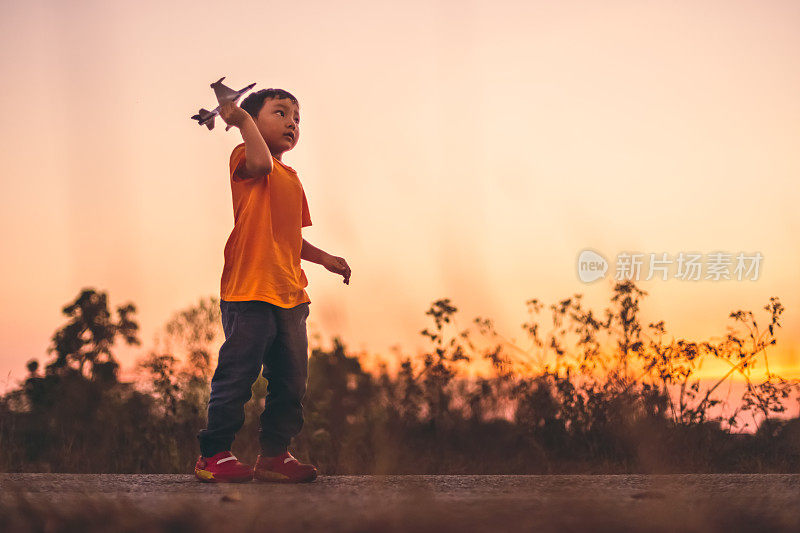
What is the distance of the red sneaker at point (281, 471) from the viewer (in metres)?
3.12

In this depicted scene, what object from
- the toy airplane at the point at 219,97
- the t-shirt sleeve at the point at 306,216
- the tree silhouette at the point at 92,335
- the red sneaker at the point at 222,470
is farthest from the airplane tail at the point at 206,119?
the tree silhouette at the point at 92,335

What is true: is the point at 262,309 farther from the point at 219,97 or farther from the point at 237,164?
the point at 219,97

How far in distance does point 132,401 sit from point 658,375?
3793 millimetres

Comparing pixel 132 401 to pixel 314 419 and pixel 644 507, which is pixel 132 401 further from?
pixel 644 507

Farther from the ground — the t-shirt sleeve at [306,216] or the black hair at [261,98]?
the black hair at [261,98]

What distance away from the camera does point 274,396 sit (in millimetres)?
3195

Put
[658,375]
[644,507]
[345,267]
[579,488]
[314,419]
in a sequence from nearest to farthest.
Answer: [644,507] → [579,488] → [345,267] → [658,375] → [314,419]

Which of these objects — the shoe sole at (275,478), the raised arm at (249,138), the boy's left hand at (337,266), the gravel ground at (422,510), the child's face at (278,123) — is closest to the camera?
the gravel ground at (422,510)

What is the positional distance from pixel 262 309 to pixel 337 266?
1.70 ft

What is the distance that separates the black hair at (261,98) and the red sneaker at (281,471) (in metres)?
1.42

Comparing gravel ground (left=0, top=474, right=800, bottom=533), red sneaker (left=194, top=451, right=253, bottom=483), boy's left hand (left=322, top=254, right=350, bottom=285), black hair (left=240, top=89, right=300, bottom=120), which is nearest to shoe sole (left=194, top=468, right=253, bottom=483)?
red sneaker (left=194, top=451, right=253, bottom=483)

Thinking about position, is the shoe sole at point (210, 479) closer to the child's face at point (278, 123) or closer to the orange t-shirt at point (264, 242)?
the orange t-shirt at point (264, 242)

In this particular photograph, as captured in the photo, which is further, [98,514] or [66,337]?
[66,337]

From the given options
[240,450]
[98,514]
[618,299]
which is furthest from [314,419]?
[98,514]
